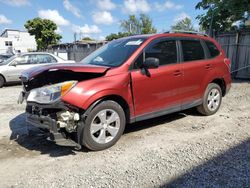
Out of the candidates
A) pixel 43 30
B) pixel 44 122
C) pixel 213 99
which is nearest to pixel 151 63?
pixel 44 122

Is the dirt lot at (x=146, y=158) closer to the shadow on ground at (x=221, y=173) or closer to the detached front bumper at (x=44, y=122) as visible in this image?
the shadow on ground at (x=221, y=173)

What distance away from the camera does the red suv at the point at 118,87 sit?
363 centimetres

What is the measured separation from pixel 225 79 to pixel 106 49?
9.58 ft

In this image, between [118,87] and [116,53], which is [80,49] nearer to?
[116,53]

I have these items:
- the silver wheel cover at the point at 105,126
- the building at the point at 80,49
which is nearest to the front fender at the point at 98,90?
the silver wheel cover at the point at 105,126

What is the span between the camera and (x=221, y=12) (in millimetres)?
11633

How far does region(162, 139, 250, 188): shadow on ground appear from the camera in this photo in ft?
9.82

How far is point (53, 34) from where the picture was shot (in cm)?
3981

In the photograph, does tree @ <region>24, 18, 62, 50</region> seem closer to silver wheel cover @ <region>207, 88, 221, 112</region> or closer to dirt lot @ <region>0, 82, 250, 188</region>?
dirt lot @ <region>0, 82, 250, 188</region>

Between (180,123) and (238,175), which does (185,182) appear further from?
(180,123)

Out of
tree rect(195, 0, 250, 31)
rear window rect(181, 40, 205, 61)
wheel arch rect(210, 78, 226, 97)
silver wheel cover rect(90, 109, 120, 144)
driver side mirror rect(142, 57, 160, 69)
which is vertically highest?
tree rect(195, 0, 250, 31)

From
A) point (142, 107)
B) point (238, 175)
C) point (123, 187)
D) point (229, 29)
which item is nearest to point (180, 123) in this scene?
point (142, 107)

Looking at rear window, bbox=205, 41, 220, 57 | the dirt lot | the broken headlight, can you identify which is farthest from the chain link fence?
the broken headlight

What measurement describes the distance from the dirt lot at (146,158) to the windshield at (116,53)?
1.38m
